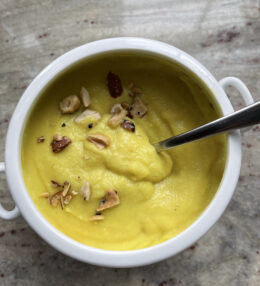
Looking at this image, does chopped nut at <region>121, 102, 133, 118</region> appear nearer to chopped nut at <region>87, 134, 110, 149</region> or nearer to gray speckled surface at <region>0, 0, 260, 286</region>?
chopped nut at <region>87, 134, 110, 149</region>

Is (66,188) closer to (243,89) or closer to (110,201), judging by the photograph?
(110,201)

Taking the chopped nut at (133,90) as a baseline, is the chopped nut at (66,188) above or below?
below

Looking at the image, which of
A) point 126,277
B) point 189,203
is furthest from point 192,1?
point 126,277

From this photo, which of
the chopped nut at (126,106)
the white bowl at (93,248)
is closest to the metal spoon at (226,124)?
the white bowl at (93,248)

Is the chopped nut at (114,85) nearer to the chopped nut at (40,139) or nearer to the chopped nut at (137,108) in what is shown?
the chopped nut at (137,108)

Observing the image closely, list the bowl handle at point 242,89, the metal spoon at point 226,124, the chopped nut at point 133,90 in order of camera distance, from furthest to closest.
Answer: the chopped nut at point 133,90, the bowl handle at point 242,89, the metal spoon at point 226,124

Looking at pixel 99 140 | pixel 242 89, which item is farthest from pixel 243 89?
pixel 99 140
